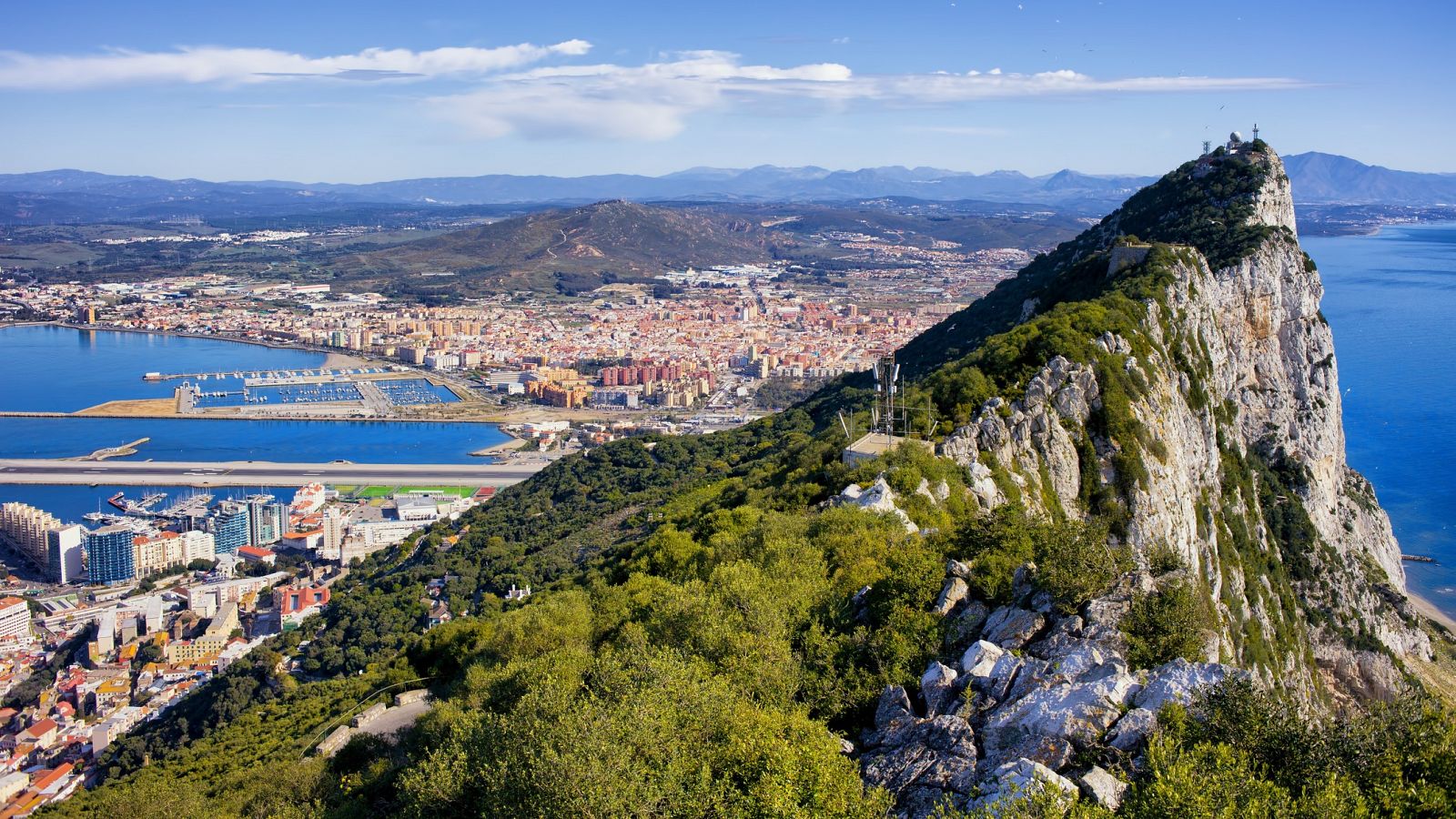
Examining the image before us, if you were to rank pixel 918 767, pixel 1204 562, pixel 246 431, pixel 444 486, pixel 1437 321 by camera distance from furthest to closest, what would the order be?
pixel 1437 321 → pixel 246 431 → pixel 444 486 → pixel 1204 562 → pixel 918 767

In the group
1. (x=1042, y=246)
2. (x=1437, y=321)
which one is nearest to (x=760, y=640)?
(x=1437, y=321)

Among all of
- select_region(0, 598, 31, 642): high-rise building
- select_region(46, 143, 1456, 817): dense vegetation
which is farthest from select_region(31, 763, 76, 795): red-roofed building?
select_region(0, 598, 31, 642): high-rise building

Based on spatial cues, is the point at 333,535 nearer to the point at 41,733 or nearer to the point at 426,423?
the point at 41,733

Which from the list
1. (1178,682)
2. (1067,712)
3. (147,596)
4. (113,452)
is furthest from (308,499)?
(1178,682)

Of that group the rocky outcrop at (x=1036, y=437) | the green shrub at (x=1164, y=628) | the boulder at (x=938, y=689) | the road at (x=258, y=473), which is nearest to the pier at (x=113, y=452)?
the road at (x=258, y=473)

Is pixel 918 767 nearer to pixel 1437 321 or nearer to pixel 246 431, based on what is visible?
pixel 246 431

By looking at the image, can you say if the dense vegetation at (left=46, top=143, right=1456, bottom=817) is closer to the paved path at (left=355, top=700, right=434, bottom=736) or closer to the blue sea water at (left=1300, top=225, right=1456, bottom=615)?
the paved path at (left=355, top=700, right=434, bottom=736)
